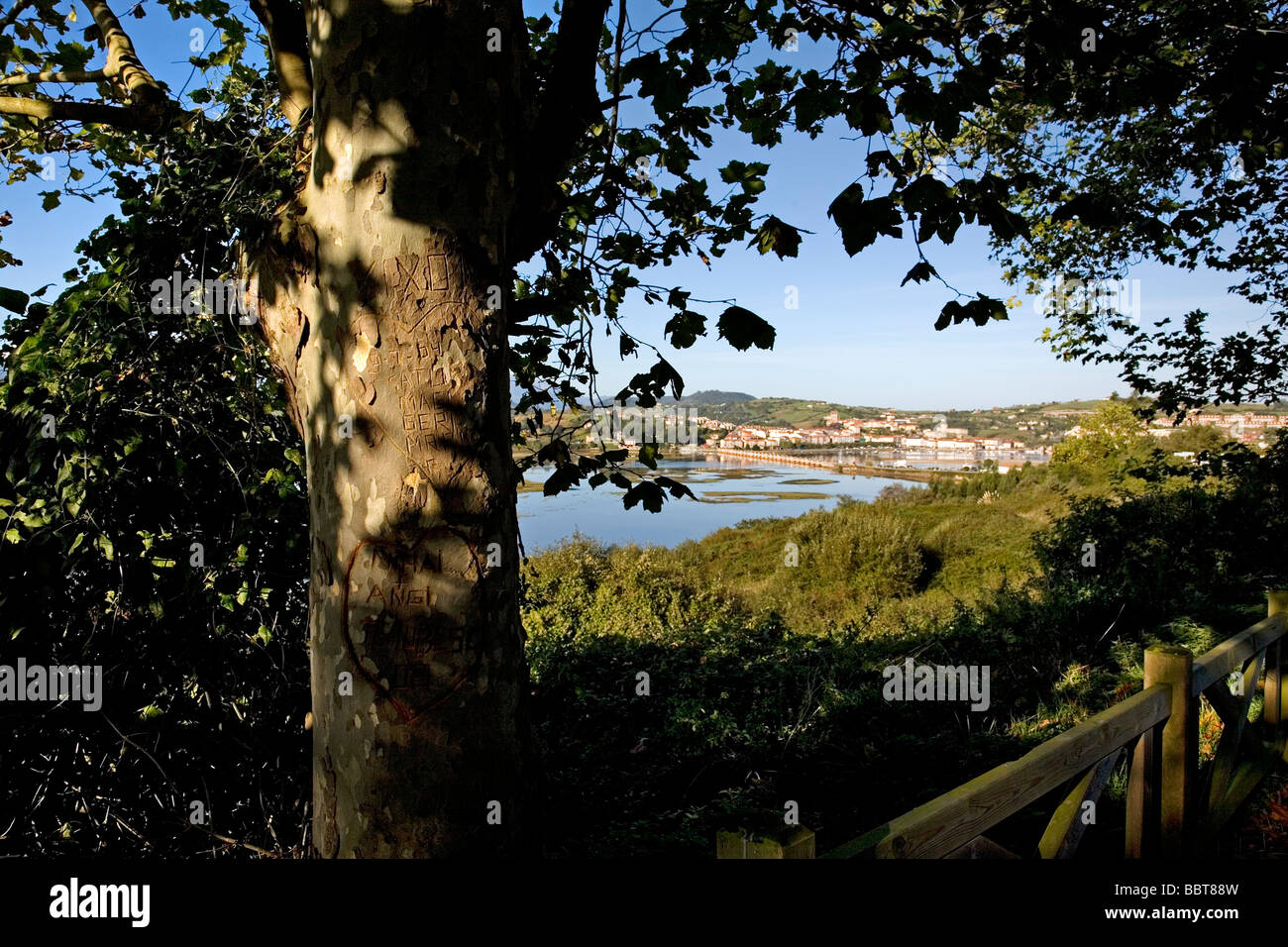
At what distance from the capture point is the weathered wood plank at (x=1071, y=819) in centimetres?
245

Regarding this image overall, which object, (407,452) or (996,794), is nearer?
(407,452)

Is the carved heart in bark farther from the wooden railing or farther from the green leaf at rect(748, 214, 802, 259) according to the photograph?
the green leaf at rect(748, 214, 802, 259)

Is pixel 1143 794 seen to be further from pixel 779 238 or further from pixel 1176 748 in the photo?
pixel 779 238

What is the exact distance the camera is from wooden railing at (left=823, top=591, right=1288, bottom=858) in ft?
5.91

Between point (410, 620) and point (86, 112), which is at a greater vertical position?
point (86, 112)

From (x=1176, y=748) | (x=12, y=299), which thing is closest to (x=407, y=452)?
(x=12, y=299)

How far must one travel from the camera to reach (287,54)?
8.23 ft

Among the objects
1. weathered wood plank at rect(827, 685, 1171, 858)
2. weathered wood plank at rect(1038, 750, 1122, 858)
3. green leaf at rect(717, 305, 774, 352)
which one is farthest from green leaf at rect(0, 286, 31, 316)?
weathered wood plank at rect(1038, 750, 1122, 858)

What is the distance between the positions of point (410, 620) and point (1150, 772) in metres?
3.03

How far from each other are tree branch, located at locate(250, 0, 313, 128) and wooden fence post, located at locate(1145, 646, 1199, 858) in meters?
3.98

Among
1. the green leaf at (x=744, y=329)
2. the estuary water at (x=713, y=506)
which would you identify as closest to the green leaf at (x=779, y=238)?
the green leaf at (x=744, y=329)

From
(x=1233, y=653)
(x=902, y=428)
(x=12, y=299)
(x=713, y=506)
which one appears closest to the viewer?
(x=12, y=299)
